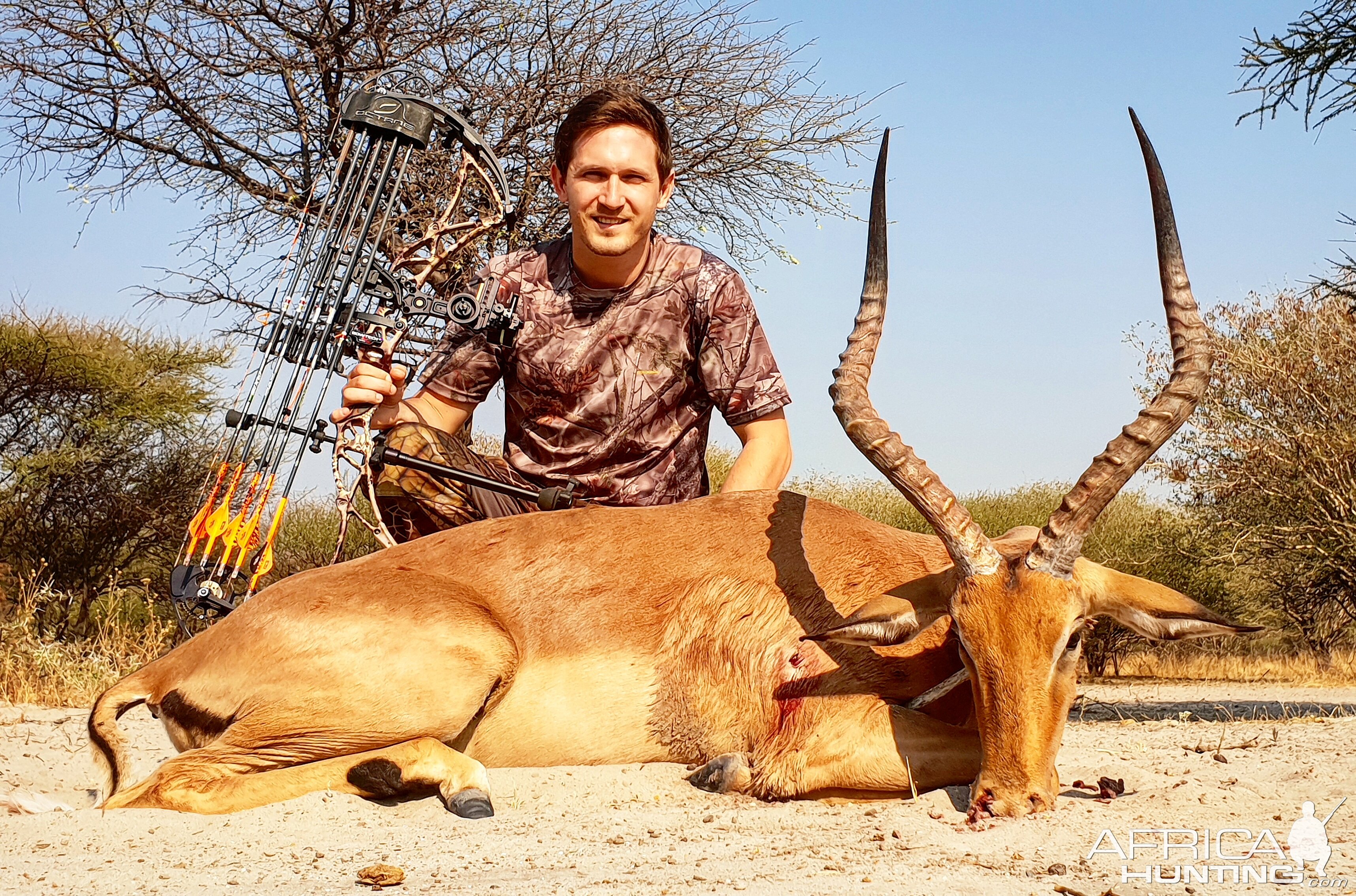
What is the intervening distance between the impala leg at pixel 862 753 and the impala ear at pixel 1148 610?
676 mm

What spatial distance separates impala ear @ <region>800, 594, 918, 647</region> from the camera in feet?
14.3

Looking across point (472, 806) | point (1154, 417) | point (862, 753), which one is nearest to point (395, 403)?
point (472, 806)

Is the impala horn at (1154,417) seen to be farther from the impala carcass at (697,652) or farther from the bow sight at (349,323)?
the bow sight at (349,323)

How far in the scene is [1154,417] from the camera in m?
4.41

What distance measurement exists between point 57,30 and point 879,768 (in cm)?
1229

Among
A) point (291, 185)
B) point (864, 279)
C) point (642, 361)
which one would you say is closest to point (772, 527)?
point (864, 279)

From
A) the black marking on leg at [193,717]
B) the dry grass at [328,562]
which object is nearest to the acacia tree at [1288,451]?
the dry grass at [328,562]

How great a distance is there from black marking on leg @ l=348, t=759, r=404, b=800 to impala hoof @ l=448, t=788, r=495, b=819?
1.00 feet

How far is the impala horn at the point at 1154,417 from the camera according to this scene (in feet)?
13.9

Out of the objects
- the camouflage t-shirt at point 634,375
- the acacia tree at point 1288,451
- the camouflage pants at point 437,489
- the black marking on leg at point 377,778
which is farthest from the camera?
the acacia tree at point 1288,451

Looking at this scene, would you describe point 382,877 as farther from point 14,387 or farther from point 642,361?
point 14,387

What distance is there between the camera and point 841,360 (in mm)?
4930

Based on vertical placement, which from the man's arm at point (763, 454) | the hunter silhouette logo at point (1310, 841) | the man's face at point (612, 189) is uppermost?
the man's face at point (612, 189)

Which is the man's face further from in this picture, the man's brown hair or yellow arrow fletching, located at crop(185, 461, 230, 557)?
yellow arrow fletching, located at crop(185, 461, 230, 557)
